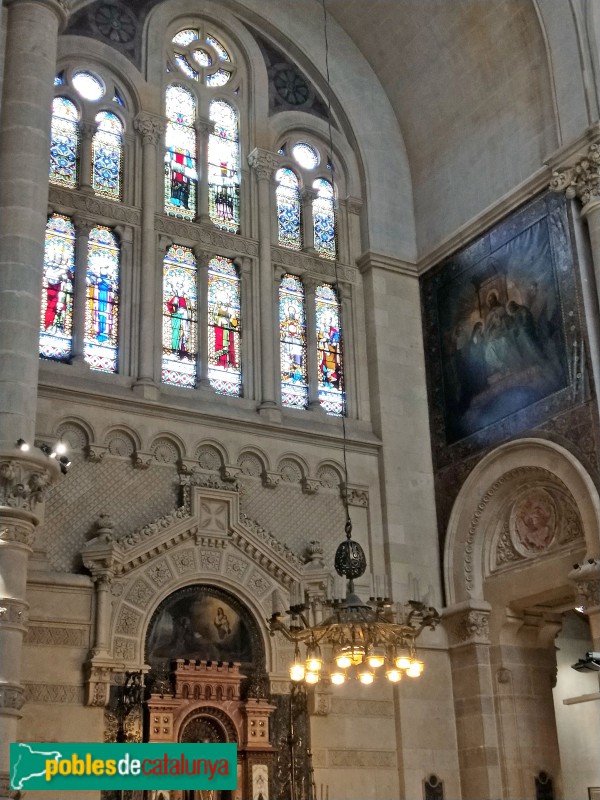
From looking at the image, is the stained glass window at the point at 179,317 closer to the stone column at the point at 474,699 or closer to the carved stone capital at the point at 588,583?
the stone column at the point at 474,699

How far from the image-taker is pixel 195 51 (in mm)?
19422

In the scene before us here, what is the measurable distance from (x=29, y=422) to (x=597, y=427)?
25.5 feet

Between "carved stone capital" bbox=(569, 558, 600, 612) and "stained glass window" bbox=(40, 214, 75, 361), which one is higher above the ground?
"stained glass window" bbox=(40, 214, 75, 361)

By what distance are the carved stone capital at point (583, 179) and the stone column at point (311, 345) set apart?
455 centimetres

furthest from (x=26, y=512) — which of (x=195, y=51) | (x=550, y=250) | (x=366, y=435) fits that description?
(x=195, y=51)

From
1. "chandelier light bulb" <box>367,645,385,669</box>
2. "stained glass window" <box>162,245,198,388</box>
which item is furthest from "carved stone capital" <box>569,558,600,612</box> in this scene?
"stained glass window" <box>162,245,198,388</box>

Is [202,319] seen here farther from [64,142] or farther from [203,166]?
[64,142]

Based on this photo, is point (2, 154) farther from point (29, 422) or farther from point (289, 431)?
point (289, 431)

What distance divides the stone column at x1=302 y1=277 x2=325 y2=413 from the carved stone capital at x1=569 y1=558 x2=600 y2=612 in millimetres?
5173

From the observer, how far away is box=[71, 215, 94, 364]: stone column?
16.0m

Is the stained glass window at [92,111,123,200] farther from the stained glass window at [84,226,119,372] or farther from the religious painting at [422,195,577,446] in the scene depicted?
the religious painting at [422,195,577,446]

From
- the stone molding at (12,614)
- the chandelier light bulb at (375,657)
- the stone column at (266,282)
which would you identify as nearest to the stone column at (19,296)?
the stone molding at (12,614)

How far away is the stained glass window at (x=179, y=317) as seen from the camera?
17.0 meters

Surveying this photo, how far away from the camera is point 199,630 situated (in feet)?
50.2
